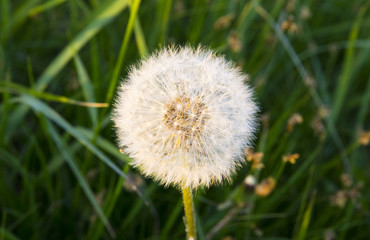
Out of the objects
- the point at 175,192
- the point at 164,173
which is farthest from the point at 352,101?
the point at 164,173

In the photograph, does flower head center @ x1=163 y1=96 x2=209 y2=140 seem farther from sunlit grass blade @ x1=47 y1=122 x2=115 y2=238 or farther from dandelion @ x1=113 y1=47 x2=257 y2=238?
sunlit grass blade @ x1=47 y1=122 x2=115 y2=238

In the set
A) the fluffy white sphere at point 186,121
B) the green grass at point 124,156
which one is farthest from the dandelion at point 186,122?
the green grass at point 124,156

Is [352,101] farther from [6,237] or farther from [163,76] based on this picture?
[6,237]

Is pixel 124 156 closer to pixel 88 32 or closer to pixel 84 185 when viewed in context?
pixel 84 185

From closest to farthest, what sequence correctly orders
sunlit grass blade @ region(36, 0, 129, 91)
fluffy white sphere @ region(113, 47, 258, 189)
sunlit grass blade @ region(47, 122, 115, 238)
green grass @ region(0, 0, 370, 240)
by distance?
fluffy white sphere @ region(113, 47, 258, 189) < sunlit grass blade @ region(47, 122, 115, 238) < green grass @ region(0, 0, 370, 240) < sunlit grass blade @ region(36, 0, 129, 91)

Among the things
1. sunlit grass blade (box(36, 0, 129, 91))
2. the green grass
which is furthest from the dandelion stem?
sunlit grass blade (box(36, 0, 129, 91))
